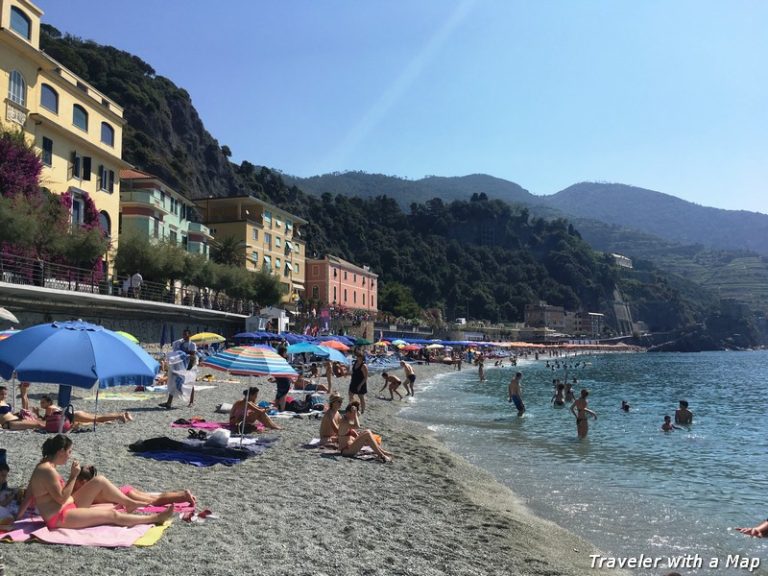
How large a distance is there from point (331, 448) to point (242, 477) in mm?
2847

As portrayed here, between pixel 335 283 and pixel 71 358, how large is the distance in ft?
207

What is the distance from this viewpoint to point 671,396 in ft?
114

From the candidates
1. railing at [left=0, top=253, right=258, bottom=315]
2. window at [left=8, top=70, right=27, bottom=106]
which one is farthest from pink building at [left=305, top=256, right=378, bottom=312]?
window at [left=8, top=70, right=27, bottom=106]

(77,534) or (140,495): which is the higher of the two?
(140,495)

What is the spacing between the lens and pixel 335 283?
70.6m

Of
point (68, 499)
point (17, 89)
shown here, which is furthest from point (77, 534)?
point (17, 89)

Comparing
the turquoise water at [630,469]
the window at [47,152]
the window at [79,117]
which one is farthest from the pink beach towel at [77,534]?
the window at [79,117]

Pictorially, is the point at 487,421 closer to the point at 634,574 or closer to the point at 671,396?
the point at 634,574

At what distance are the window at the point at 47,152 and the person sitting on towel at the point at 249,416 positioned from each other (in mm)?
22327

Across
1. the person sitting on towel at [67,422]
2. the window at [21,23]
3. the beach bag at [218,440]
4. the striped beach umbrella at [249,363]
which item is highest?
the window at [21,23]

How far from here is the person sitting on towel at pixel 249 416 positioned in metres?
11.8

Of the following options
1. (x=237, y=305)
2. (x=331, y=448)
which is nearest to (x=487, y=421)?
(x=331, y=448)

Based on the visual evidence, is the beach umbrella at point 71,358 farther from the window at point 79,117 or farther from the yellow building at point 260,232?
the yellow building at point 260,232

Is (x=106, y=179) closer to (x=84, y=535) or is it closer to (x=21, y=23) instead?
(x=21, y=23)
